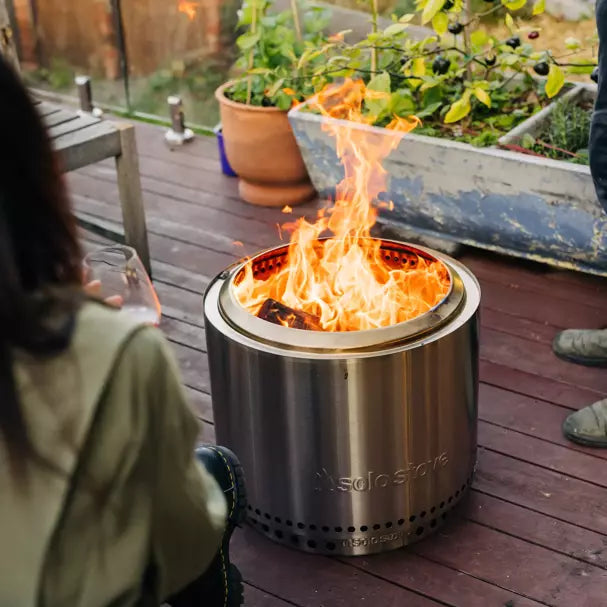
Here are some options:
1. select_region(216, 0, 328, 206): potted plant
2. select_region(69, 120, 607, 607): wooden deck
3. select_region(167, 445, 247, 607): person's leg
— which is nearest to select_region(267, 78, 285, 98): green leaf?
select_region(216, 0, 328, 206): potted plant

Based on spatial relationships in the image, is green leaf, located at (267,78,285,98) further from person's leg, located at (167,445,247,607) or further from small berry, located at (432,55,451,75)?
person's leg, located at (167,445,247,607)

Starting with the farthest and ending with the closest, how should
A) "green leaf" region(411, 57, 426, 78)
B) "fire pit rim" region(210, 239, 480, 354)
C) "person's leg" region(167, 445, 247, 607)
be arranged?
1. "green leaf" region(411, 57, 426, 78)
2. "fire pit rim" region(210, 239, 480, 354)
3. "person's leg" region(167, 445, 247, 607)

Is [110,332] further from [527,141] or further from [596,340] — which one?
[527,141]

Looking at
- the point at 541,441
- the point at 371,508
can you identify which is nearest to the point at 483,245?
the point at 541,441

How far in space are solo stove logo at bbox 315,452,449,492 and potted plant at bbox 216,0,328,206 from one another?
1823mm

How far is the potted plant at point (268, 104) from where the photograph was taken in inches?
139

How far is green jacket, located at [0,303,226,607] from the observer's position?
2.96 ft

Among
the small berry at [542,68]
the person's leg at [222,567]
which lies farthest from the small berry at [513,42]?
the person's leg at [222,567]

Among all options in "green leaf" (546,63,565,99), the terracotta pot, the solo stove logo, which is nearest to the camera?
the solo stove logo

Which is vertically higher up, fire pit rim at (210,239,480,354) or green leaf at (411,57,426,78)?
green leaf at (411,57,426,78)

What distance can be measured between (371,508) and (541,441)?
0.61 meters

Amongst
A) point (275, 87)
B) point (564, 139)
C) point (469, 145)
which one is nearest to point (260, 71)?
point (275, 87)

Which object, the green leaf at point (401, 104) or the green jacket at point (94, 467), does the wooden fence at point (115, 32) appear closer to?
the green leaf at point (401, 104)

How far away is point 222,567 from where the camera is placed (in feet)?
4.79
